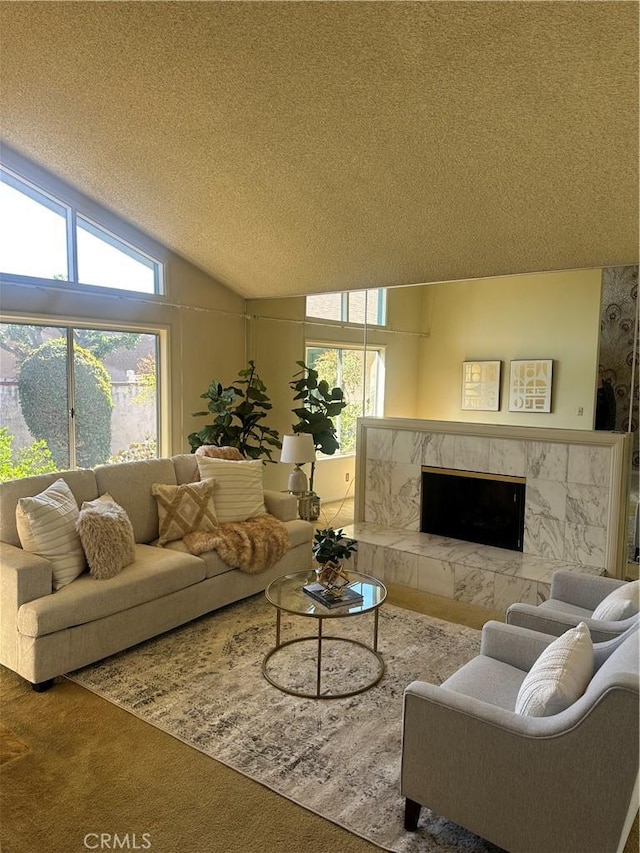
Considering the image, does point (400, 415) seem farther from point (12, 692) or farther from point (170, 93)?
point (12, 692)

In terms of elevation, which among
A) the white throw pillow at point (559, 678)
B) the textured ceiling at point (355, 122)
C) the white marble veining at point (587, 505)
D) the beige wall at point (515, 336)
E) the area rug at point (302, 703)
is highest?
the textured ceiling at point (355, 122)

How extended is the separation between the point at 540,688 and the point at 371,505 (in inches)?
141

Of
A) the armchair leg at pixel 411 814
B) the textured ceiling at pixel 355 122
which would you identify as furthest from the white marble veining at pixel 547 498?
the armchair leg at pixel 411 814

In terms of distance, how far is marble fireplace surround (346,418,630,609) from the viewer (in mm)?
4160

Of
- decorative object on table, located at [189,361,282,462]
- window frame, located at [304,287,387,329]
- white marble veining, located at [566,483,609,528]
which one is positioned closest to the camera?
white marble veining, located at [566,483,609,528]

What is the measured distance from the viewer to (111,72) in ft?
11.0

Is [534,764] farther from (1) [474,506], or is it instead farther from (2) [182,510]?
(1) [474,506]

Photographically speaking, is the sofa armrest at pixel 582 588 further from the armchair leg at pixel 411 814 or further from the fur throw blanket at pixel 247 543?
the fur throw blanket at pixel 247 543

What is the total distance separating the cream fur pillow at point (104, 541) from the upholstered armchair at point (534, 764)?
6.31 feet

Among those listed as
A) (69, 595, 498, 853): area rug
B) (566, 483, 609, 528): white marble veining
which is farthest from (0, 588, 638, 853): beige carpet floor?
(566, 483, 609, 528): white marble veining

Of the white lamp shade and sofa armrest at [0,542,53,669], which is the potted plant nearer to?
sofa armrest at [0,542,53,669]

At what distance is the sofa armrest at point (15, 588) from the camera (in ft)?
9.62

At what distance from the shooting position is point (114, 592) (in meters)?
3.18

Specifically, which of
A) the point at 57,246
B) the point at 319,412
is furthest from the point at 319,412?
the point at 57,246
